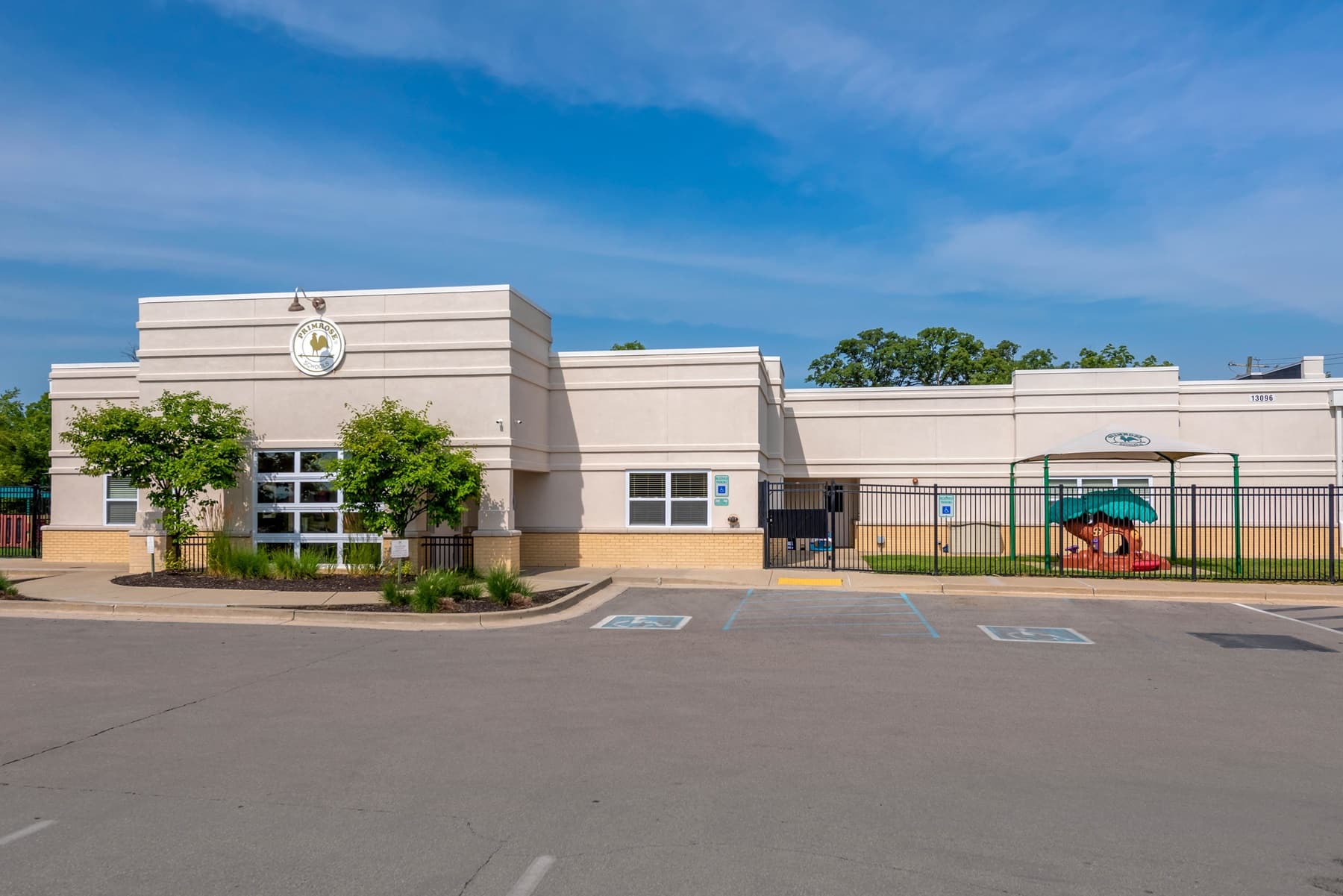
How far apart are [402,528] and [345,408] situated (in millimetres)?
3754

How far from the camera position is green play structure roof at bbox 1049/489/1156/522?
2373cm

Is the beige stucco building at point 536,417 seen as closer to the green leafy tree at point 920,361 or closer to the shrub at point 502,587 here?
the shrub at point 502,587

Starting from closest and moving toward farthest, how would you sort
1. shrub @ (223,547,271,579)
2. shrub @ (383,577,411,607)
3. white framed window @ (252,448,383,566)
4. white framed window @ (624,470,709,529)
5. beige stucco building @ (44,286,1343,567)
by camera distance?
shrub @ (383,577,411,607) → shrub @ (223,547,271,579) → white framed window @ (252,448,383,566) → beige stucco building @ (44,286,1343,567) → white framed window @ (624,470,709,529)

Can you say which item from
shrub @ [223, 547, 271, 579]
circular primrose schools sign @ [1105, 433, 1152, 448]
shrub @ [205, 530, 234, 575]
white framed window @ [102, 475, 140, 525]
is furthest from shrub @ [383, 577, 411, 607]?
circular primrose schools sign @ [1105, 433, 1152, 448]

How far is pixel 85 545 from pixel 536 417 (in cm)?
1234

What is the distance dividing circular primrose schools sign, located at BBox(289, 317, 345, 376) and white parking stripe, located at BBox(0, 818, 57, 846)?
16.7 m

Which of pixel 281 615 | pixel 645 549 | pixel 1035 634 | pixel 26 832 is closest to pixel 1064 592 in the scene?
pixel 1035 634

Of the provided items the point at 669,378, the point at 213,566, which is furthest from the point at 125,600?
the point at 669,378

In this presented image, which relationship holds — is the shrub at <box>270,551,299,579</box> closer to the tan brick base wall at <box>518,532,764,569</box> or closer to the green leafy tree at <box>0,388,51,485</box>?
the tan brick base wall at <box>518,532,764,569</box>

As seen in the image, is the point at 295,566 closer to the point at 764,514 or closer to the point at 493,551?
the point at 493,551

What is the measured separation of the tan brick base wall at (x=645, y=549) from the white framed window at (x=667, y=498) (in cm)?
39

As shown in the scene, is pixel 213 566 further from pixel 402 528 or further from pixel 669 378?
pixel 669 378

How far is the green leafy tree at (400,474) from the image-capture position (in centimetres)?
1897

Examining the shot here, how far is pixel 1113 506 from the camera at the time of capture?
2394 cm
